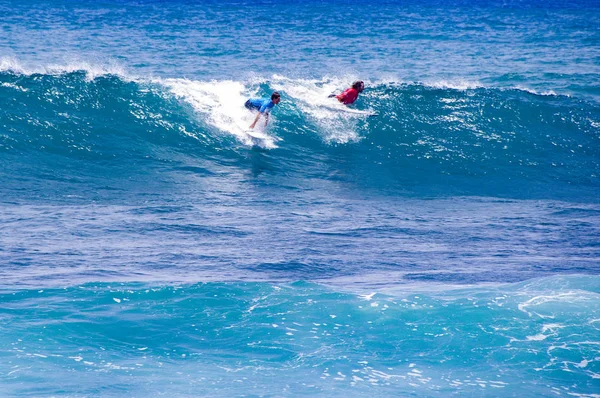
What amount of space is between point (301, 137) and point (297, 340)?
9963mm

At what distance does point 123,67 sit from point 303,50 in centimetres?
678

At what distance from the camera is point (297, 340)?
10.6 m

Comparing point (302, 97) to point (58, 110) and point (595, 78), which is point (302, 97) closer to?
point (58, 110)

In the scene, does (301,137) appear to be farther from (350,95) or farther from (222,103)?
(222,103)

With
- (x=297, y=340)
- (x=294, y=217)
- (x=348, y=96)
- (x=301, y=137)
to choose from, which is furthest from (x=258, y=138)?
(x=297, y=340)

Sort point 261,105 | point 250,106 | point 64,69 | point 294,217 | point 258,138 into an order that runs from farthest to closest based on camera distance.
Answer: point 64,69 < point 258,138 < point 250,106 < point 261,105 < point 294,217

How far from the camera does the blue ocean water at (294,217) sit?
10164 mm

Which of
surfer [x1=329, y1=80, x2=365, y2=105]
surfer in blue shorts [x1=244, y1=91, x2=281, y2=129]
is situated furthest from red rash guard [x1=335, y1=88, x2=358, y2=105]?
surfer in blue shorts [x1=244, y1=91, x2=281, y2=129]

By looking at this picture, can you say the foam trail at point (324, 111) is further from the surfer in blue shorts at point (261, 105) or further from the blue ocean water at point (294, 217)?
the surfer in blue shorts at point (261, 105)

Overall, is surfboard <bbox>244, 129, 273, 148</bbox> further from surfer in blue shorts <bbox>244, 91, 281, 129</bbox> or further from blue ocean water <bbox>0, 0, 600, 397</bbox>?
surfer in blue shorts <bbox>244, 91, 281, 129</bbox>

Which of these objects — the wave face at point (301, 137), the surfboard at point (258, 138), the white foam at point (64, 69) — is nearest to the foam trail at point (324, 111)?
the wave face at point (301, 137)

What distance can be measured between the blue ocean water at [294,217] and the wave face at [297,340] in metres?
0.03

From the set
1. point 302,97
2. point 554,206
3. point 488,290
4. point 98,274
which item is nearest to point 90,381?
point 98,274

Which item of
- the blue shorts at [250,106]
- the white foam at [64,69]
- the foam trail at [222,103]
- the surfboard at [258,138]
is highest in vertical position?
the white foam at [64,69]
